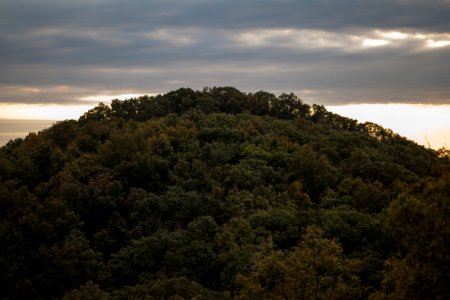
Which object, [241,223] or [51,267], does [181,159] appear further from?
[51,267]

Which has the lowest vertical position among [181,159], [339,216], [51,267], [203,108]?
[51,267]

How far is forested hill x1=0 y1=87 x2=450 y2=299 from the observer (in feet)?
85.8

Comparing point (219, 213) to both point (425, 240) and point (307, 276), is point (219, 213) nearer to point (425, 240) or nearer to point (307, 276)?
point (307, 276)

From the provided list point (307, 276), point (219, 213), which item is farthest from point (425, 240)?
point (219, 213)

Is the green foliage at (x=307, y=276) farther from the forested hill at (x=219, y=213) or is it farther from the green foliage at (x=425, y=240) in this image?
the green foliage at (x=425, y=240)

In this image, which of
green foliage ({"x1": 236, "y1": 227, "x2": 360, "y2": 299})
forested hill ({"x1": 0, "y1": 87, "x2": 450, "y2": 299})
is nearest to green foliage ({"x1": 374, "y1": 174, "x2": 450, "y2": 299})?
forested hill ({"x1": 0, "y1": 87, "x2": 450, "y2": 299})

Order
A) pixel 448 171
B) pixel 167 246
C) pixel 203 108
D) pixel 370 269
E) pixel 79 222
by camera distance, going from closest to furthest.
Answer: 1. pixel 448 171
2. pixel 370 269
3. pixel 167 246
4. pixel 79 222
5. pixel 203 108

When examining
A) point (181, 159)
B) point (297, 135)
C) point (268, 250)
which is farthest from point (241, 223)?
point (297, 135)

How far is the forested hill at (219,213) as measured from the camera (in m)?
26.2

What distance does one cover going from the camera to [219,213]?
59188 millimetres

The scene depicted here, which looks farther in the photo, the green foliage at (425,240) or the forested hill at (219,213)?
the forested hill at (219,213)

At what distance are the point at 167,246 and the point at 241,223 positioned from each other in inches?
300

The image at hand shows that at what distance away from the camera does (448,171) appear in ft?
66.5

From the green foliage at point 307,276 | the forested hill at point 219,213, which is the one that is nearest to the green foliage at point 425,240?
the forested hill at point 219,213
